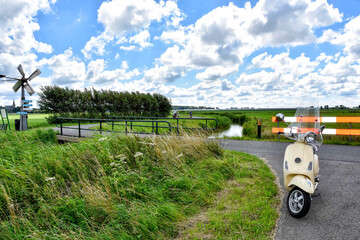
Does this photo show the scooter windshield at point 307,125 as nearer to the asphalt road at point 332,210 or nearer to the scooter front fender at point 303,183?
the scooter front fender at point 303,183

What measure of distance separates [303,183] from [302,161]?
0.37m

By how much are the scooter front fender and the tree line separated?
28959mm

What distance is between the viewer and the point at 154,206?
367 centimetres

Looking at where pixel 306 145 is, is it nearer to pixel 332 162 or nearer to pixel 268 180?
pixel 268 180

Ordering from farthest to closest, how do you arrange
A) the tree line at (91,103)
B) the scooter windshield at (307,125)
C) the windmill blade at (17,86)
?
the tree line at (91,103), the windmill blade at (17,86), the scooter windshield at (307,125)

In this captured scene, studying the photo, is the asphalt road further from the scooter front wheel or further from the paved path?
the scooter front wheel

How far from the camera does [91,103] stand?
102ft

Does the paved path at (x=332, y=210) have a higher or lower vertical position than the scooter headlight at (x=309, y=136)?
lower

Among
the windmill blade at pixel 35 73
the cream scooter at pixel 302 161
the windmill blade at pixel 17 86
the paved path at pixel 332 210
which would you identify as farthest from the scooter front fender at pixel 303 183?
the windmill blade at pixel 17 86

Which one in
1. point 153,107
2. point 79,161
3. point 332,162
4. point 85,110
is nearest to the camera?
point 79,161

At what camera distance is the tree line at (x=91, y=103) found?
27.7 metres

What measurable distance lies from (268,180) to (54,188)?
4.52 metres

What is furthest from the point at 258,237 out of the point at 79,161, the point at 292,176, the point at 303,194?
the point at 79,161

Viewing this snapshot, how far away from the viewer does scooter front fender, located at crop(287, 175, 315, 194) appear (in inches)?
127
